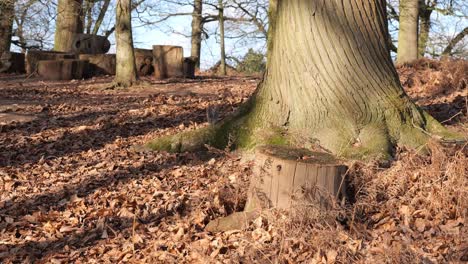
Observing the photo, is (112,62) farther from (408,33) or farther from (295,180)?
(295,180)

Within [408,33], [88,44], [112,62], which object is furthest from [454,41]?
[88,44]

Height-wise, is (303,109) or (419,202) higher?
(303,109)

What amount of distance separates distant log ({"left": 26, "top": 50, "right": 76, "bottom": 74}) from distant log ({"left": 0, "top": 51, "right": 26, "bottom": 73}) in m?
1.03

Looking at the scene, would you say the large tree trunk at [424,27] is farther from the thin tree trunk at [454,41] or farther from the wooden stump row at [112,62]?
the wooden stump row at [112,62]

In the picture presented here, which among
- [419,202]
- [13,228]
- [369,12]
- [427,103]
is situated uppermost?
[369,12]

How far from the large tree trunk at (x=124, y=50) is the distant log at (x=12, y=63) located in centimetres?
680

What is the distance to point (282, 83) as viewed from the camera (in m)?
6.47

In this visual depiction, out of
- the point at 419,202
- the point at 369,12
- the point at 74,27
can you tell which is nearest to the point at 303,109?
the point at 369,12

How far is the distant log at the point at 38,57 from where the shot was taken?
1625cm

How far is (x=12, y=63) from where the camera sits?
1788cm

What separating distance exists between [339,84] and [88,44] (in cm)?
1350

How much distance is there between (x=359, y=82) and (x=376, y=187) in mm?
1763

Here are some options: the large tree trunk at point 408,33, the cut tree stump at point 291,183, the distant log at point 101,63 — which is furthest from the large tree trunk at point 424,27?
the cut tree stump at point 291,183

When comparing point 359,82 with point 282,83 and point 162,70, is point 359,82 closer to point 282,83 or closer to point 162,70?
point 282,83
